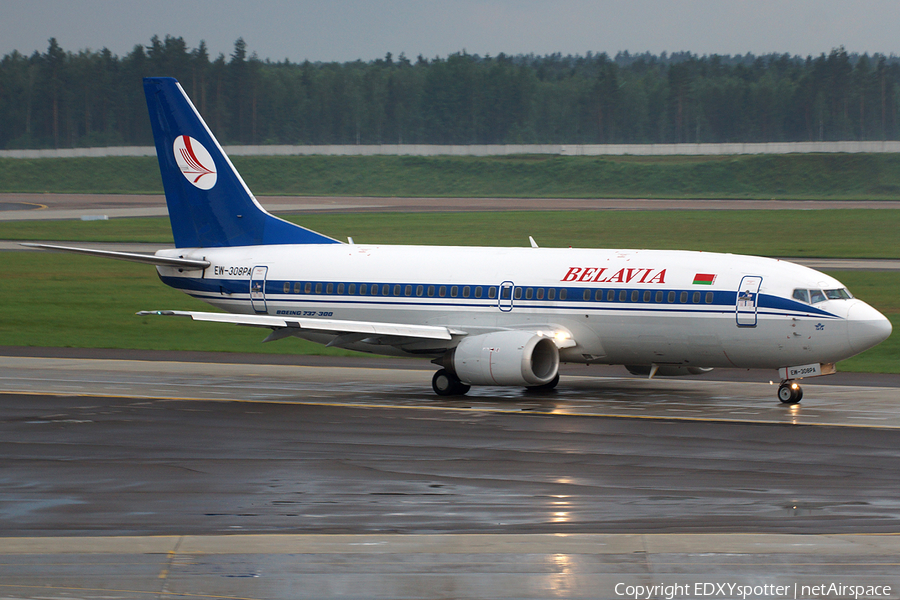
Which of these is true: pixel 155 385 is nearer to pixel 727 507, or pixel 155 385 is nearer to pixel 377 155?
pixel 727 507

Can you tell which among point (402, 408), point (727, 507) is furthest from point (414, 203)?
point (727, 507)

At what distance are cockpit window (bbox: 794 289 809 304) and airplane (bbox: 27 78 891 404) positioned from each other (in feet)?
0.10

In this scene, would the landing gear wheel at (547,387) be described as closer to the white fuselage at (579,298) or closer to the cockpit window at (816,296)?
the white fuselage at (579,298)

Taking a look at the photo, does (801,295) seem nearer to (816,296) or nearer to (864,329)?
(816,296)

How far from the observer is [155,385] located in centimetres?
3506

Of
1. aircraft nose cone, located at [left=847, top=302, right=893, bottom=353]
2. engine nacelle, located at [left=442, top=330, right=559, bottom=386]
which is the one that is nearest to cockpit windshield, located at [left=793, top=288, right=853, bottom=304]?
aircraft nose cone, located at [left=847, top=302, right=893, bottom=353]

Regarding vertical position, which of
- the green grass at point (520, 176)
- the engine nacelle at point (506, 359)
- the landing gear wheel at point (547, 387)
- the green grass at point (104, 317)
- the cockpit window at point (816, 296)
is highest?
the green grass at point (520, 176)

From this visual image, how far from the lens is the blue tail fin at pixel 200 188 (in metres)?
38.9

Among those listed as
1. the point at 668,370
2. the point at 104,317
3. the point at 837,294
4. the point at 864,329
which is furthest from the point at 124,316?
the point at 864,329

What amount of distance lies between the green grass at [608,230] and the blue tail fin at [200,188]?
4101 centimetres

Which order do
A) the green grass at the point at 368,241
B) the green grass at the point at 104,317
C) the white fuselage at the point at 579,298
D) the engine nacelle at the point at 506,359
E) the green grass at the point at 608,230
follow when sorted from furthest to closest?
1. the green grass at the point at 608,230
2. the green grass at the point at 368,241
3. the green grass at the point at 104,317
4. the engine nacelle at the point at 506,359
5. the white fuselage at the point at 579,298

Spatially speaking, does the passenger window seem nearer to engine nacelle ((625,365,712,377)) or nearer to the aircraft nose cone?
the aircraft nose cone

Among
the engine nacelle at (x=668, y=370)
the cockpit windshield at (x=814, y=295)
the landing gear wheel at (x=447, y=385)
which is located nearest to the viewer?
the cockpit windshield at (x=814, y=295)

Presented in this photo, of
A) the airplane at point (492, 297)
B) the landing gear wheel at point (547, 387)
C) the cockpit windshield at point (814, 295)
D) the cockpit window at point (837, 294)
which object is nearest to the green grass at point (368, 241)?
the airplane at point (492, 297)
